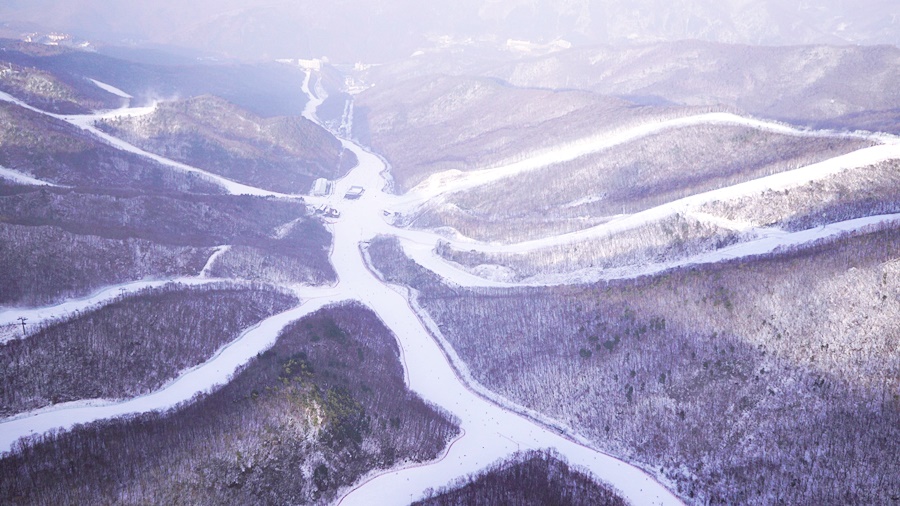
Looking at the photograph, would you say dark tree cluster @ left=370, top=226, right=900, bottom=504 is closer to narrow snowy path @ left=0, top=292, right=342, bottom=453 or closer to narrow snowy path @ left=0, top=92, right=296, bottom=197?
narrow snowy path @ left=0, top=292, right=342, bottom=453

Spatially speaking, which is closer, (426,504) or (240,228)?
(426,504)

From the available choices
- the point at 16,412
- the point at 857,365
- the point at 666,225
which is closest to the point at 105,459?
the point at 16,412

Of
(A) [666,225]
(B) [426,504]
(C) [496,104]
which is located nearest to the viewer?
(B) [426,504]

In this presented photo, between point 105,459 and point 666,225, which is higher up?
point 105,459

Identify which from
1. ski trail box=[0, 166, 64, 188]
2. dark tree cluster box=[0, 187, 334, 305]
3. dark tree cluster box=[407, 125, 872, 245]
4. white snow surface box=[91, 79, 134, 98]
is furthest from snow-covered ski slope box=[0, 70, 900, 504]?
white snow surface box=[91, 79, 134, 98]

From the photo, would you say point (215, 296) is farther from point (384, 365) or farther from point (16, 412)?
point (16, 412)

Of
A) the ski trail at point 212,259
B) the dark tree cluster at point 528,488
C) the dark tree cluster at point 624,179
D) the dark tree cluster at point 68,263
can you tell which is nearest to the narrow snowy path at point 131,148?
the ski trail at point 212,259
